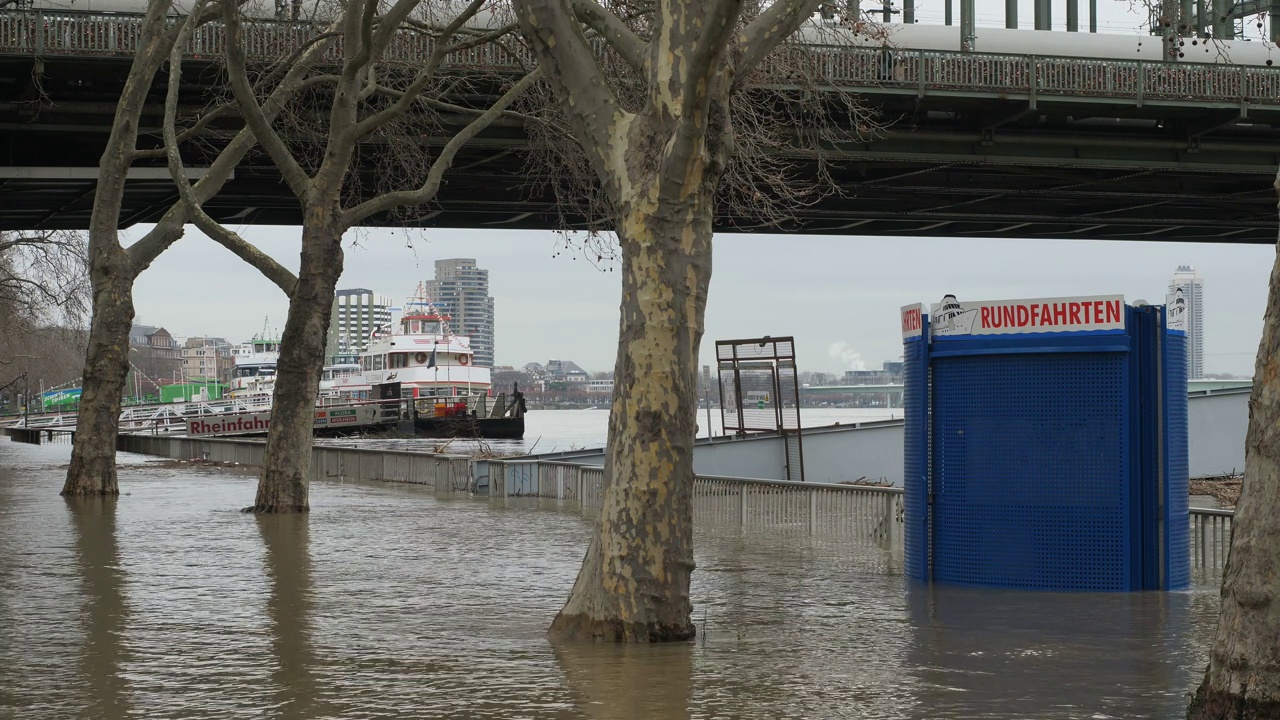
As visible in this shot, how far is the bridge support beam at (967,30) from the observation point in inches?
1273

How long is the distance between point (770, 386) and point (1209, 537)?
777 inches

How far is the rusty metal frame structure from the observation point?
1048 inches

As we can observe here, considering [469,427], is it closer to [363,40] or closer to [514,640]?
[363,40]

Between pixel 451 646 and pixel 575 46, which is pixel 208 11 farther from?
pixel 451 646

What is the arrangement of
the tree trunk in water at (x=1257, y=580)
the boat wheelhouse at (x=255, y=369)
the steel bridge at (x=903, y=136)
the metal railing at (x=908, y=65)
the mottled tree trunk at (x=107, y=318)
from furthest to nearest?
the boat wheelhouse at (x=255, y=369)
the steel bridge at (x=903, y=136)
the metal railing at (x=908, y=65)
the mottled tree trunk at (x=107, y=318)
the tree trunk in water at (x=1257, y=580)

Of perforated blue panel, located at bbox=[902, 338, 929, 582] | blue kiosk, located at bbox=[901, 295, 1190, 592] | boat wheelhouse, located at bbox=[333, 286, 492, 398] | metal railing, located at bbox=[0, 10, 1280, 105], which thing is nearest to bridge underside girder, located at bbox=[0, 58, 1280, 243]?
metal railing, located at bbox=[0, 10, 1280, 105]

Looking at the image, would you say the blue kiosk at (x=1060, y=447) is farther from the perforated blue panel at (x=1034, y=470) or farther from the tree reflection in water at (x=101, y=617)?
the tree reflection in water at (x=101, y=617)

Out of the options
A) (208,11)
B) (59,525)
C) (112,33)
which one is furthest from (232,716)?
(112,33)

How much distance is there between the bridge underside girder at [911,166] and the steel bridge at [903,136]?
6 cm

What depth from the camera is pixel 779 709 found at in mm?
6816

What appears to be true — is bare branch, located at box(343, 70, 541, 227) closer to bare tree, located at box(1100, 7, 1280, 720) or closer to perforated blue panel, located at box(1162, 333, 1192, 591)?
perforated blue panel, located at box(1162, 333, 1192, 591)

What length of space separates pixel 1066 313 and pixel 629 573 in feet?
15.2

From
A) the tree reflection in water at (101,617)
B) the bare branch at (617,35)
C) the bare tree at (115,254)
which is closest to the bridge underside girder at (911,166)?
the bare tree at (115,254)

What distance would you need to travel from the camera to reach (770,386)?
3234cm
